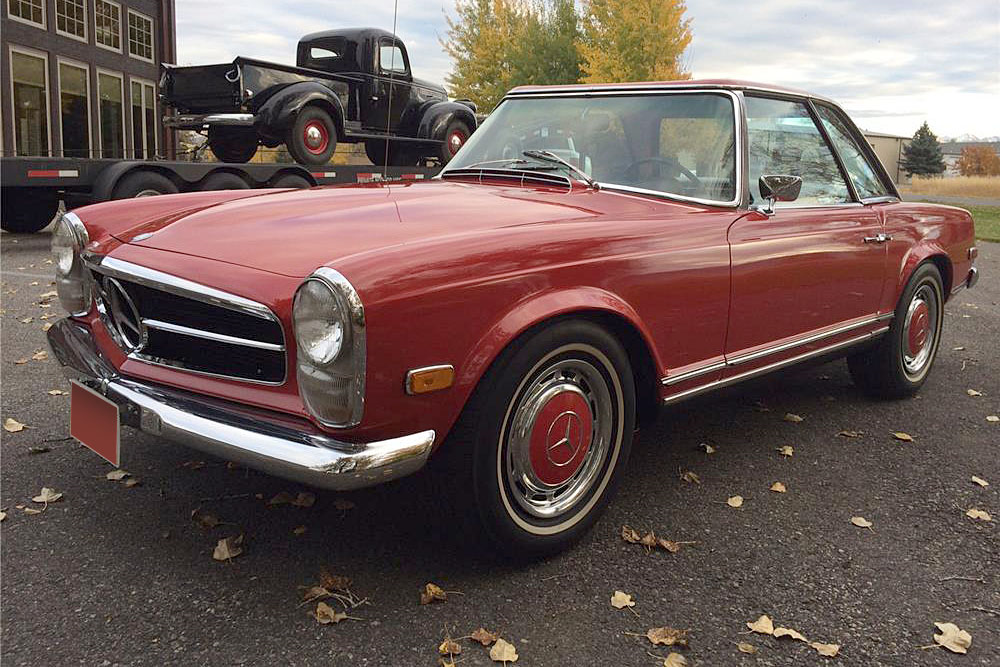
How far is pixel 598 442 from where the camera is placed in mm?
2723

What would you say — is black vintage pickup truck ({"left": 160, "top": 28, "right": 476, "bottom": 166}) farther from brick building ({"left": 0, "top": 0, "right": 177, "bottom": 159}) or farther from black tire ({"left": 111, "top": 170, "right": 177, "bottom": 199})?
brick building ({"left": 0, "top": 0, "right": 177, "bottom": 159})

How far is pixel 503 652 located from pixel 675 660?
0.44m

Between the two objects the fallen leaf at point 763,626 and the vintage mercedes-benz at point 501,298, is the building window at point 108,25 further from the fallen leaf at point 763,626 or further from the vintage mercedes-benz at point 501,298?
the fallen leaf at point 763,626

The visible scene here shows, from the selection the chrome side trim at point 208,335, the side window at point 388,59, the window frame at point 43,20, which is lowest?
the chrome side trim at point 208,335

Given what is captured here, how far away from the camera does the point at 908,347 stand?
4.45 meters

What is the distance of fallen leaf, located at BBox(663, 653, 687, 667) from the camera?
82.9 inches

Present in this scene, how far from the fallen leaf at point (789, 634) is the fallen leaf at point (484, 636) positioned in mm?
754

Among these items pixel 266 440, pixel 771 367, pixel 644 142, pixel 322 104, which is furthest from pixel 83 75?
pixel 266 440

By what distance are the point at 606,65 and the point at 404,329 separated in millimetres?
22357

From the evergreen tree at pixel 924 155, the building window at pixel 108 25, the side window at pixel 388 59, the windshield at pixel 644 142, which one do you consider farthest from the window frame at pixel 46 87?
the evergreen tree at pixel 924 155

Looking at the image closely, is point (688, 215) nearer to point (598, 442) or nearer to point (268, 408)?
point (598, 442)

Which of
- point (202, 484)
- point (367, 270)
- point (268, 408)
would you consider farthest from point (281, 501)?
point (367, 270)

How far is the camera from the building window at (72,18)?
1664 centimetres

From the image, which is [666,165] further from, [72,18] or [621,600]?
[72,18]
